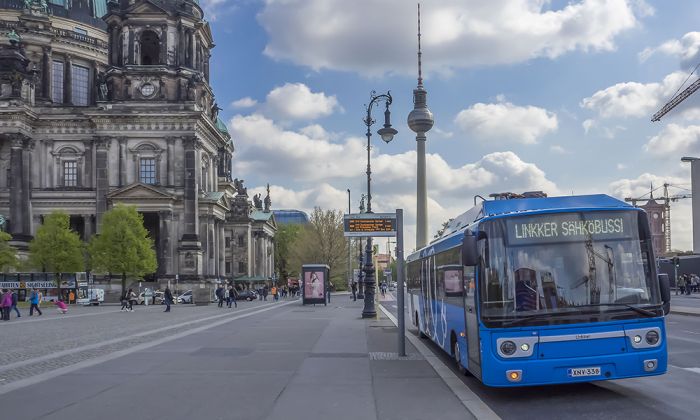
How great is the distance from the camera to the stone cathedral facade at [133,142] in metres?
72.3

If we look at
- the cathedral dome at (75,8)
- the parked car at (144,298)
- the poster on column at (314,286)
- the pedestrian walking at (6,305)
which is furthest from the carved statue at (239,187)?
the pedestrian walking at (6,305)

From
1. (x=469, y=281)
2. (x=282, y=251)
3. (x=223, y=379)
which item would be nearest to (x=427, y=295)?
(x=223, y=379)

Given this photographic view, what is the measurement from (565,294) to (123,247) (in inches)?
2346

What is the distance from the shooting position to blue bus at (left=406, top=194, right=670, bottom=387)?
10.0 meters

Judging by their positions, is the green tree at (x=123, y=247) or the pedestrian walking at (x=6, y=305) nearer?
the pedestrian walking at (x=6, y=305)

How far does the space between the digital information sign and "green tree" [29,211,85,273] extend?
175 ft

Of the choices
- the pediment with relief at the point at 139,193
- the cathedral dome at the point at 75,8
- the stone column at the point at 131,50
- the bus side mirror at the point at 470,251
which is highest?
the cathedral dome at the point at 75,8

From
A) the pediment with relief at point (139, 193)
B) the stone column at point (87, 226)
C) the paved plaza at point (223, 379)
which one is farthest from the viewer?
the stone column at point (87, 226)

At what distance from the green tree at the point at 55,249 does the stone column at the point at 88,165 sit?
27.7 feet

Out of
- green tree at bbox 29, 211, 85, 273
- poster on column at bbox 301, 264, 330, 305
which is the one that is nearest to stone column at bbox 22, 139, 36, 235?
green tree at bbox 29, 211, 85, 273

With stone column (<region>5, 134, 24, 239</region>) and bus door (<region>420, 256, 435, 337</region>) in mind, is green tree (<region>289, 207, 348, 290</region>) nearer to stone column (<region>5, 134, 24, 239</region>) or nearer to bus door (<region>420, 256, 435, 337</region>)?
stone column (<region>5, 134, 24, 239</region>)

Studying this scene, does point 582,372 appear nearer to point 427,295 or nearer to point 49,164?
point 427,295

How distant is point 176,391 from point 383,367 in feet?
15.0

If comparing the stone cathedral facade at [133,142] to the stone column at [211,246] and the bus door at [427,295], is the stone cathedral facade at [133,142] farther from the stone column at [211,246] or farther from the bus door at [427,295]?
the bus door at [427,295]
